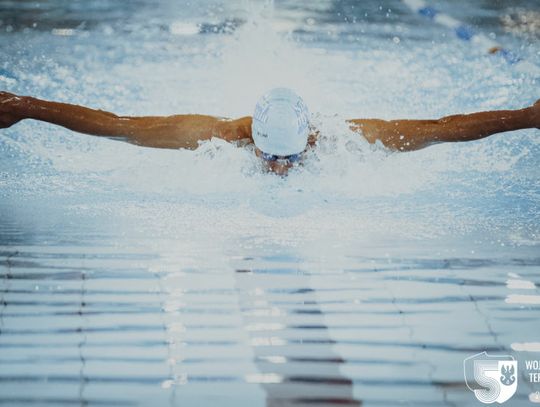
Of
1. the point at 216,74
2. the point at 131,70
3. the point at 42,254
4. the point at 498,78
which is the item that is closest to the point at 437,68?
the point at 498,78

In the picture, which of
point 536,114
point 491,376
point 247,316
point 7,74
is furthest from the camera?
point 7,74

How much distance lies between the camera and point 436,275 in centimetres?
280

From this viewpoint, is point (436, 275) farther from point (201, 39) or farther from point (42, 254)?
point (201, 39)

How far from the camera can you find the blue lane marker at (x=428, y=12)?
610 cm

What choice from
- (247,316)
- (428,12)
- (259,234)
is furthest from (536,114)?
(428,12)

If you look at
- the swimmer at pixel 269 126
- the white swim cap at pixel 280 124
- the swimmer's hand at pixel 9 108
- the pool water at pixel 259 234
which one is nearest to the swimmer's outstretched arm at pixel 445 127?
the swimmer at pixel 269 126

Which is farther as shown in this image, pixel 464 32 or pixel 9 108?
pixel 464 32

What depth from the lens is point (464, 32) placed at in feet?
19.2

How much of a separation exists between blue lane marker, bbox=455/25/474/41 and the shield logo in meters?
4.19

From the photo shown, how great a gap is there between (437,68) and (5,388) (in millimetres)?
4350

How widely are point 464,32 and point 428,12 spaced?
480 mm

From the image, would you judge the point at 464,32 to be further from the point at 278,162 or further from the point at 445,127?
the point at 278,162

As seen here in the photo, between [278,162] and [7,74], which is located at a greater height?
[7,74]

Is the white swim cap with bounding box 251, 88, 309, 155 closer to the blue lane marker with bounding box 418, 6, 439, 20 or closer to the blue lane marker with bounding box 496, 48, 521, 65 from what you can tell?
the blue lane marker with bounding box 496, 48, 521, 65
